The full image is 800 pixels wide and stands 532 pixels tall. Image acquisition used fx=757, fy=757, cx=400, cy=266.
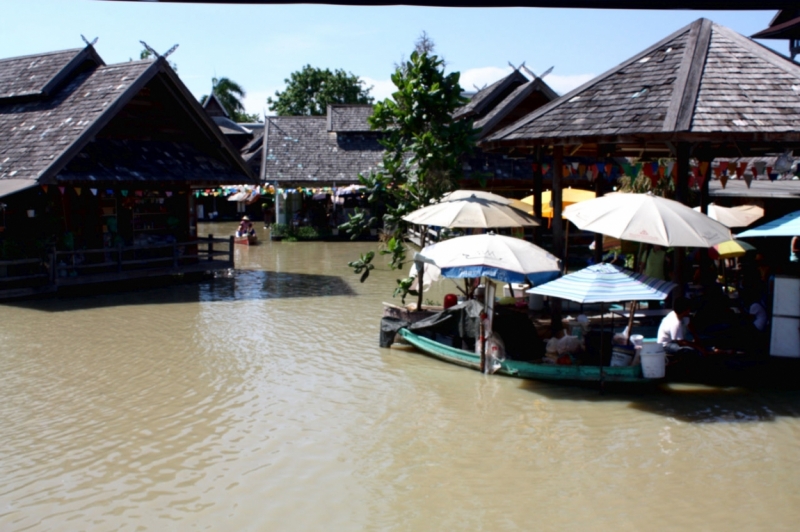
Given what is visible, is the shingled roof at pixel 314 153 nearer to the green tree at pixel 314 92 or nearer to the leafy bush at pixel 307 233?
the leafy bush at pixel 307 233

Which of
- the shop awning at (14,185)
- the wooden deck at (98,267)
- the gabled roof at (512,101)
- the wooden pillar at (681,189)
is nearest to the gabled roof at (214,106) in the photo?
the gabled roof at (512,101)

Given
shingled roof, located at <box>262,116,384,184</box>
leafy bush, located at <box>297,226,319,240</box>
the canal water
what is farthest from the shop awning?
leafy bush, located at <box>297,226,319,240</box>

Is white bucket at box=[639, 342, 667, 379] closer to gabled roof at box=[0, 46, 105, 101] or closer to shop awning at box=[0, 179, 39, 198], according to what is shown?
shop awning at box=[0, 179, 39, 198]

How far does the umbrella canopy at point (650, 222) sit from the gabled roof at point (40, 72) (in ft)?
51.0

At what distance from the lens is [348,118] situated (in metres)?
36.7

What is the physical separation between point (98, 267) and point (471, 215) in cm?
1100

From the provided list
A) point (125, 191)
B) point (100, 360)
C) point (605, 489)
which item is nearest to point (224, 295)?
point (125, 191)

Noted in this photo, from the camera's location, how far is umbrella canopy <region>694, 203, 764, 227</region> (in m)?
14.9

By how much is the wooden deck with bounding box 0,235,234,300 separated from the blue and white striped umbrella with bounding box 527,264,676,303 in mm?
12130

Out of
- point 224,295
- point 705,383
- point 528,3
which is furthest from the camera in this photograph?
point 224,295

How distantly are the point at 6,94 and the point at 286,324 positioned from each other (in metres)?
11.9

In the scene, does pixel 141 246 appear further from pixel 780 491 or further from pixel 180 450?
pixel 780 491

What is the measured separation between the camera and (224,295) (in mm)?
18625

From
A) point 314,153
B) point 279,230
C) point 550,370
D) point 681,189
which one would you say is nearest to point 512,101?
point 314,153
